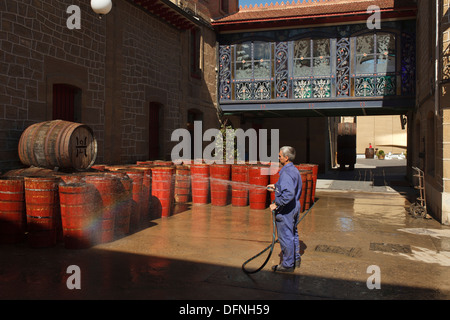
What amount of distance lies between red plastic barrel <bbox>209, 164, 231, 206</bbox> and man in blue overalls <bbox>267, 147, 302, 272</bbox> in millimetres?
4868

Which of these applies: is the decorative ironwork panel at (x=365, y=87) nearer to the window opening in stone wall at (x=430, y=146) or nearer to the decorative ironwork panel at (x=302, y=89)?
the decorative ironwork panel at (x=302, y=89)

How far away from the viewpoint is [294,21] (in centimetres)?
1518

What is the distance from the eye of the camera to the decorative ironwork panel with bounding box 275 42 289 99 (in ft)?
50.9

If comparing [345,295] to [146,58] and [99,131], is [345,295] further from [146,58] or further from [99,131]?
[146,58]

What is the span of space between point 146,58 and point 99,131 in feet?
10.3

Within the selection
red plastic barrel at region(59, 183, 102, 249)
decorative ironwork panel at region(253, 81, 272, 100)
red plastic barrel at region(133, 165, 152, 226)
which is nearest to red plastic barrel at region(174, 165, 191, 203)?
red plastic barrel at region(133, 165, 152, 226)

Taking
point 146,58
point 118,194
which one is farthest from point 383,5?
point 118,194

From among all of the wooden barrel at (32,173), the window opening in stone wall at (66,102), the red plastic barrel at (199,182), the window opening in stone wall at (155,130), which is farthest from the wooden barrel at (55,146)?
the window opening in stone wall at (155,130)

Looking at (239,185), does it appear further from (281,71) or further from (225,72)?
(225,72)

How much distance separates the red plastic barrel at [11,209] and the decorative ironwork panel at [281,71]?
11.1 m

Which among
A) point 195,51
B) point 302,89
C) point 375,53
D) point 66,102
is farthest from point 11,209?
point 375,53

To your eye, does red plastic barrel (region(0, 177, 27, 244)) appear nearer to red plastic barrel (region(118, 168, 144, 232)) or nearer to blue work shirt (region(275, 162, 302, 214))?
Result: red plastic barrel (region(118, 168, 144, 232))

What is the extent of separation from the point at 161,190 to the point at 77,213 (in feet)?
9.03
